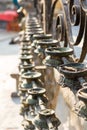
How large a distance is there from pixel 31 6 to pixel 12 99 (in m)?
1.23

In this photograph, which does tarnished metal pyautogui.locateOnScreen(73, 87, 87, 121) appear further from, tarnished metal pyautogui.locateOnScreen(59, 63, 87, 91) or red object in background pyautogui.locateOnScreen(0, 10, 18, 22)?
red object in background pyautogui.locateOnScreen(0, 10, 18, 22)

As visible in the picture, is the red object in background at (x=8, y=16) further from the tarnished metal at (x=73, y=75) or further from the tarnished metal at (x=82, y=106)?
the tarnished metal at (x=82, y=106)

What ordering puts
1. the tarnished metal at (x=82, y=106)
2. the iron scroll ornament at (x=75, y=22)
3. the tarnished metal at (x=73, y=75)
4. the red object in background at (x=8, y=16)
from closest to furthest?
1. the tarnished metal at (x=82, y=106)
2. the tarnished metal at (x=73, y=75)
3. the iron scroll ornament at (x=75, y=22)
4. the red object in background at (x=8, y=16)

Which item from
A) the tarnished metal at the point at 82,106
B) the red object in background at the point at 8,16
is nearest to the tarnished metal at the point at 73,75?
the tarnished metal at the point at 82,106

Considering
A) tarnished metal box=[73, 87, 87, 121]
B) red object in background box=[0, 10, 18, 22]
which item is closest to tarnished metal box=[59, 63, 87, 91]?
tarnished metal box=[73, 87, 87, 121]

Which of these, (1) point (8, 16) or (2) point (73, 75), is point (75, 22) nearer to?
(2) point (73, 75)

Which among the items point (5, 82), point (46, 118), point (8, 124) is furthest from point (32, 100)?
point (5, 82)

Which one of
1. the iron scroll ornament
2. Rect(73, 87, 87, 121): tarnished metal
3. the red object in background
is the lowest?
the red object in background

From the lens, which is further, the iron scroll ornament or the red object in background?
the red object in background

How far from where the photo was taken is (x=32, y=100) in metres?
1.19

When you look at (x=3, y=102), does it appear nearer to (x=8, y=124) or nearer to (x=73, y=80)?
(x=8, y=124)

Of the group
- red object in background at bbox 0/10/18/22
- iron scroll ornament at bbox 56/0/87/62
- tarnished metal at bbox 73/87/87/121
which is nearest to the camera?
tarnished metal at bbox 73/87/87/121

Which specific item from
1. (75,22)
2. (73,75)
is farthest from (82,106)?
(75,22)

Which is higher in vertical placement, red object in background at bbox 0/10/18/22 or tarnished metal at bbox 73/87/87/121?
tarnished metal at bbox 73/87/87/121
